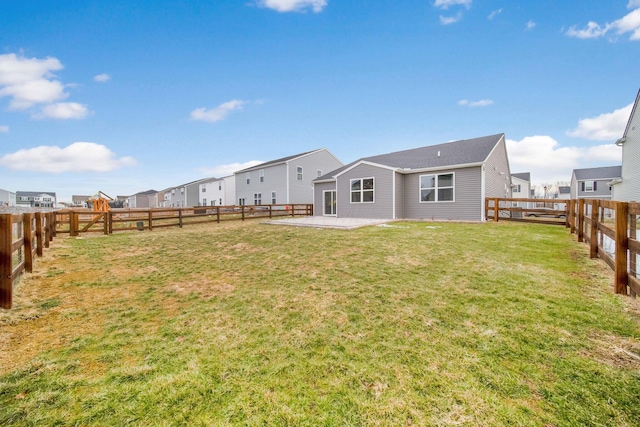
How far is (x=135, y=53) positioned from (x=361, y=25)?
13070 mm

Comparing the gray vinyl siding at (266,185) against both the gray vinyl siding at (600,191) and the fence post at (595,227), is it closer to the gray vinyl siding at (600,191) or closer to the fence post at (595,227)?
the fence post at (595,227)

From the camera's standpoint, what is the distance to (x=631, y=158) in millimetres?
16562

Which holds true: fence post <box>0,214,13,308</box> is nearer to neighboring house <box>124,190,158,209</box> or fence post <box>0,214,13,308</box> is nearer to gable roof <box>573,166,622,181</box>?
gable roof <box>573,166,622,181</box>

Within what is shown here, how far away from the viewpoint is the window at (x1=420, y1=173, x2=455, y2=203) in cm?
1377

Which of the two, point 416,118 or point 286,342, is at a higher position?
point 416,118

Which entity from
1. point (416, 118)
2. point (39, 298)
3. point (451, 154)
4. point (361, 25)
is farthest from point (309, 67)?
point (39, 298)

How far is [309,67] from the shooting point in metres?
18.0

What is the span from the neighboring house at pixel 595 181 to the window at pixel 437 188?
1354 inches

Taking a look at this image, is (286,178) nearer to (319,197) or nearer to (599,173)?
(319,197)

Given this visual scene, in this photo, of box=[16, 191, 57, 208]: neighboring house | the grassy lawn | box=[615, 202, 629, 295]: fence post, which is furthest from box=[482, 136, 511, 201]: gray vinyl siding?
box=[16, 191, 57, 208]: neighboring house

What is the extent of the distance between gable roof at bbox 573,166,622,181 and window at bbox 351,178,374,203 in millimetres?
41028

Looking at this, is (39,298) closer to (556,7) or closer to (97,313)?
(97,313)

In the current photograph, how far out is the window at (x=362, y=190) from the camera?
15.5 metres

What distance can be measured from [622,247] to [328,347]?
14.4ft
